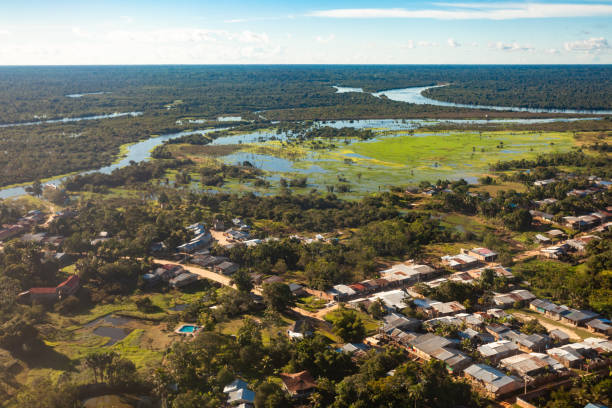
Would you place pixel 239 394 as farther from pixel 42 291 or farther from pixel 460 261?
pixel 460 261

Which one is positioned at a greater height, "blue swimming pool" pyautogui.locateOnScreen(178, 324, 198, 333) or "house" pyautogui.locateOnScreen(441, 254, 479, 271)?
"house" pyautogui.locateOnScreen(441, 254, 479, 271)

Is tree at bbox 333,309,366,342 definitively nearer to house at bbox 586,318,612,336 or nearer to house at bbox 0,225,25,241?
house at bbox 586,318,612,336

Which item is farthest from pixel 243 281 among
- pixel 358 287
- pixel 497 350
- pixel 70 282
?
pixel 497 350

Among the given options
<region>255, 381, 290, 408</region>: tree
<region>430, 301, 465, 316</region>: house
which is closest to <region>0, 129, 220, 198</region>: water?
<region>255, 381, 290, 408</region>: tree

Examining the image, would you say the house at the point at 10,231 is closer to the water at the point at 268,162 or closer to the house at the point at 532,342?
the water at the point at 268,162

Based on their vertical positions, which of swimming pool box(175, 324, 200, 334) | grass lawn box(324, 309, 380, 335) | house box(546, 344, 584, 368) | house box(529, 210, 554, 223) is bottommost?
swimming pool box(175, 324, 200, 334)
